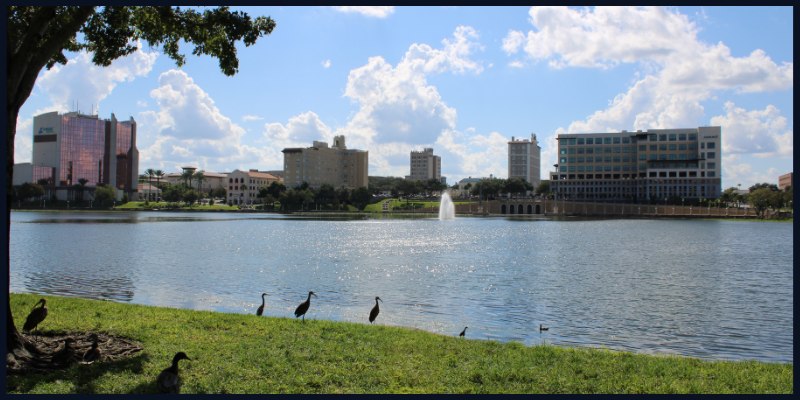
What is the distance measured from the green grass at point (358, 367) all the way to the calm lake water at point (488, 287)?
455cm

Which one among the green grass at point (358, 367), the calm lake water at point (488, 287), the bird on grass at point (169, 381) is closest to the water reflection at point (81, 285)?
the calm lake water at point (488, 287)

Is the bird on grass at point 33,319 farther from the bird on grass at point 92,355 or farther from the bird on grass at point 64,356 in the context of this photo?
the bird on grass at point 92,355

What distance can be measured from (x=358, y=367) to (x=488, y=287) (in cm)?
1953

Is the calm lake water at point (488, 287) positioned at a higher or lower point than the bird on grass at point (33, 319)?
lower

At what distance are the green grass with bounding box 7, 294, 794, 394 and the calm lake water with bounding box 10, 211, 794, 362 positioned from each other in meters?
4.55

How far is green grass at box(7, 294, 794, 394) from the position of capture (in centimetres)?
1086

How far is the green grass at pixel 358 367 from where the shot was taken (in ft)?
35.6

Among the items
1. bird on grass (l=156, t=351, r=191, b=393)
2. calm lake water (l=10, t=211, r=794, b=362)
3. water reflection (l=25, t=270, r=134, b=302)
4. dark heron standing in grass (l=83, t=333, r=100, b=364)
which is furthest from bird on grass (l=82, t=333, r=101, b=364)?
water reflection (l=25, t=270, r=134, b=302)

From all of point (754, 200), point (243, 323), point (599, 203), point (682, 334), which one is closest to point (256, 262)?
point (243, 323)

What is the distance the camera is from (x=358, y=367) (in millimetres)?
12242

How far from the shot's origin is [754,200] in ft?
504

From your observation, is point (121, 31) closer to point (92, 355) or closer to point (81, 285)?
point (92, 355)

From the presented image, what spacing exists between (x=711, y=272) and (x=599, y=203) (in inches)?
6401

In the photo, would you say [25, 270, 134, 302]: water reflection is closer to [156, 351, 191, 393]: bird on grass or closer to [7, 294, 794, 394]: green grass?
[7, 294, 794, 394]: green grass
